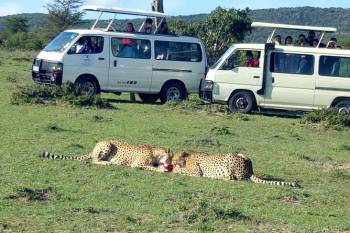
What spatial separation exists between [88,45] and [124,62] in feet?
3.40

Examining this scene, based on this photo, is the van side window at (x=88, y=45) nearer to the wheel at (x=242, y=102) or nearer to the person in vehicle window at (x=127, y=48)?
the person in vehicle window at (x=127, y=48)

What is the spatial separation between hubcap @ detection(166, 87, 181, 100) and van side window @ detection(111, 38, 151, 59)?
1140 mm

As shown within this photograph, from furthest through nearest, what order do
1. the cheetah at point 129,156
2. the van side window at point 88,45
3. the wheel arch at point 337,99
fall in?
the van side window at point 88,45, the wheel arch at point 337,99, the cheetah at point 129,156

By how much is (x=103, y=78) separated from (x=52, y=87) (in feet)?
7.16

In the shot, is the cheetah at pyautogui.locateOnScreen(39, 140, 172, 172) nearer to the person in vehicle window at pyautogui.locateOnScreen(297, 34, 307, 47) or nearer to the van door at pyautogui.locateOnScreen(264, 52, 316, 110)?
the van door at pyautogui.locateOnScreen(264, 52, 316, 110)

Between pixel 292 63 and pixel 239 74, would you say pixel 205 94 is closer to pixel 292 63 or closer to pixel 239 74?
pixel 239 74

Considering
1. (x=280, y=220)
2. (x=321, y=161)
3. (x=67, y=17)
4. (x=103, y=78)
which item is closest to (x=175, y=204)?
(x=280, y=220)

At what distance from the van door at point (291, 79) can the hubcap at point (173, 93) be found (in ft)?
9.29

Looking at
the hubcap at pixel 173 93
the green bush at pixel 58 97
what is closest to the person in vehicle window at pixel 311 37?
the hubcap at pixel 173 93

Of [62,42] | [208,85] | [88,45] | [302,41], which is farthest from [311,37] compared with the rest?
[62,42]

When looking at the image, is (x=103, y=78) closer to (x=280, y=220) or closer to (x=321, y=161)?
(x=321, y=161)

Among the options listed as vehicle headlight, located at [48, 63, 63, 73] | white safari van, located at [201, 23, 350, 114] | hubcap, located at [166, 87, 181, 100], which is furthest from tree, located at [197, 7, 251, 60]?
vehicle headlight, located at [48, 63, 63, 73]

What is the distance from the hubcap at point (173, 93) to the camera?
22906mm

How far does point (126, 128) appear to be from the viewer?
1608 cm
